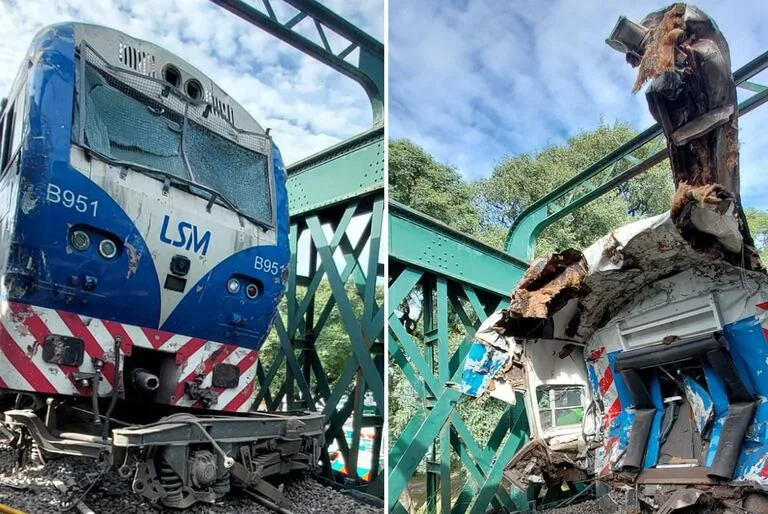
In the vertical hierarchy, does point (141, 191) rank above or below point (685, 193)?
above

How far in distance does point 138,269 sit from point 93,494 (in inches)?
54.3

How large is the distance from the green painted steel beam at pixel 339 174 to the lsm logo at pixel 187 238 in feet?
5.60

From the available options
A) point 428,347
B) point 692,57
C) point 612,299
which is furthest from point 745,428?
point 428,347

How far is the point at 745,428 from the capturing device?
346 centimetres

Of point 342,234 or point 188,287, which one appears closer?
point 188,287

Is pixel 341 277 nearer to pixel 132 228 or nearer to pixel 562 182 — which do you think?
pixel 132 228

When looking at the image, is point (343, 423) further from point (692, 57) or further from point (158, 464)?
point (692, 57)

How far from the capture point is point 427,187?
12641mm

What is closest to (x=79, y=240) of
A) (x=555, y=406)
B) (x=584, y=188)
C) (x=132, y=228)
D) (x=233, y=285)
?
(x=132, y=228)

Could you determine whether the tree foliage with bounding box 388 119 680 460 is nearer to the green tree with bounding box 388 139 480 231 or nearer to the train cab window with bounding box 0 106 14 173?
the green tree with bounding box 388 139 480 231

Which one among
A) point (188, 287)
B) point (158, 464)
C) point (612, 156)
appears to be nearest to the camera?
point (158, 464)

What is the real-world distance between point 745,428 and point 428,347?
2.83 metres

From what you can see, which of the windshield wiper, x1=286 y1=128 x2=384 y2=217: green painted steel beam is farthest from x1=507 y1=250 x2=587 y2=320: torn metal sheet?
the windshield wiper

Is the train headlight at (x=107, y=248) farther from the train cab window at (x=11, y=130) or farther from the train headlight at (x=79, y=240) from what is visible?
the train cab window at (x=11, y=130)
